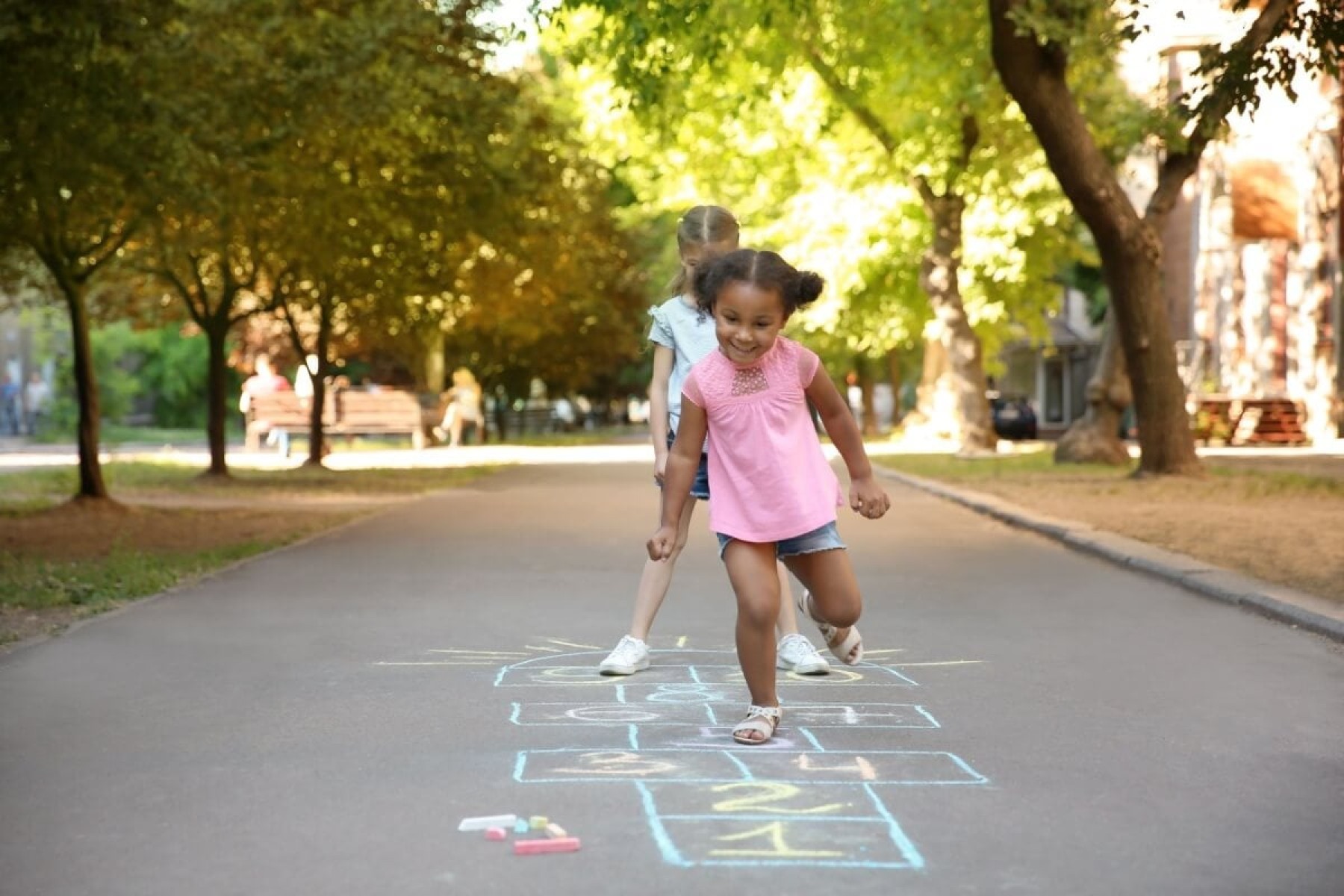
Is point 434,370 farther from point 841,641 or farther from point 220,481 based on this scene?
point 841,641

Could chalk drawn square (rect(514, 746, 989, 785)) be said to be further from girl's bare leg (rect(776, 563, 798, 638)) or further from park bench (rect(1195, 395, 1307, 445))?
park bench (rect(1195, 395, 1307, 445))

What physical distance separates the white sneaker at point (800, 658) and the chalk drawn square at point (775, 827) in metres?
2.46

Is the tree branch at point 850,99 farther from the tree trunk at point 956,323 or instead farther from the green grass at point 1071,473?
the green grass at point 1071,473

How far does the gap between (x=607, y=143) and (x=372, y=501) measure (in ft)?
71.5

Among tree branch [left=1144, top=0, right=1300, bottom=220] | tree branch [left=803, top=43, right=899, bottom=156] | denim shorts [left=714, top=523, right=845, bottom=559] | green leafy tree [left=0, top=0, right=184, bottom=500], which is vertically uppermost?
tree branch [left=803, top=43, right=899, bottom=156]

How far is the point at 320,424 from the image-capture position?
31.5 meters

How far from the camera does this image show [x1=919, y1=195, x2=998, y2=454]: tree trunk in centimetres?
3516

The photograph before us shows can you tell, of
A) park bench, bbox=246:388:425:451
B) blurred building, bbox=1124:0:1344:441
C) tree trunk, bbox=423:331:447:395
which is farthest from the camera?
tree trunk, bbox=423:331:447:395

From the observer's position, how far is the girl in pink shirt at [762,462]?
22.3 feet

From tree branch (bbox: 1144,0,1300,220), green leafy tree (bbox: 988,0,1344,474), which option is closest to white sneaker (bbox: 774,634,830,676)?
tree branch (bbox: 1144,0,1300,220)

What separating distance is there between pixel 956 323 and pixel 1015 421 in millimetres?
18335

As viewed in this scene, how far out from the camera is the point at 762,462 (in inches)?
273

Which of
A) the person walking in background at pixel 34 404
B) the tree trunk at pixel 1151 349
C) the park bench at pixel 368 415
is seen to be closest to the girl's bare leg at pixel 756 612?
the tree trunk at pixel 1151 349

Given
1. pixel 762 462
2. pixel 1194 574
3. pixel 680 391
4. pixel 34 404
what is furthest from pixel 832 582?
pixel 34 404
